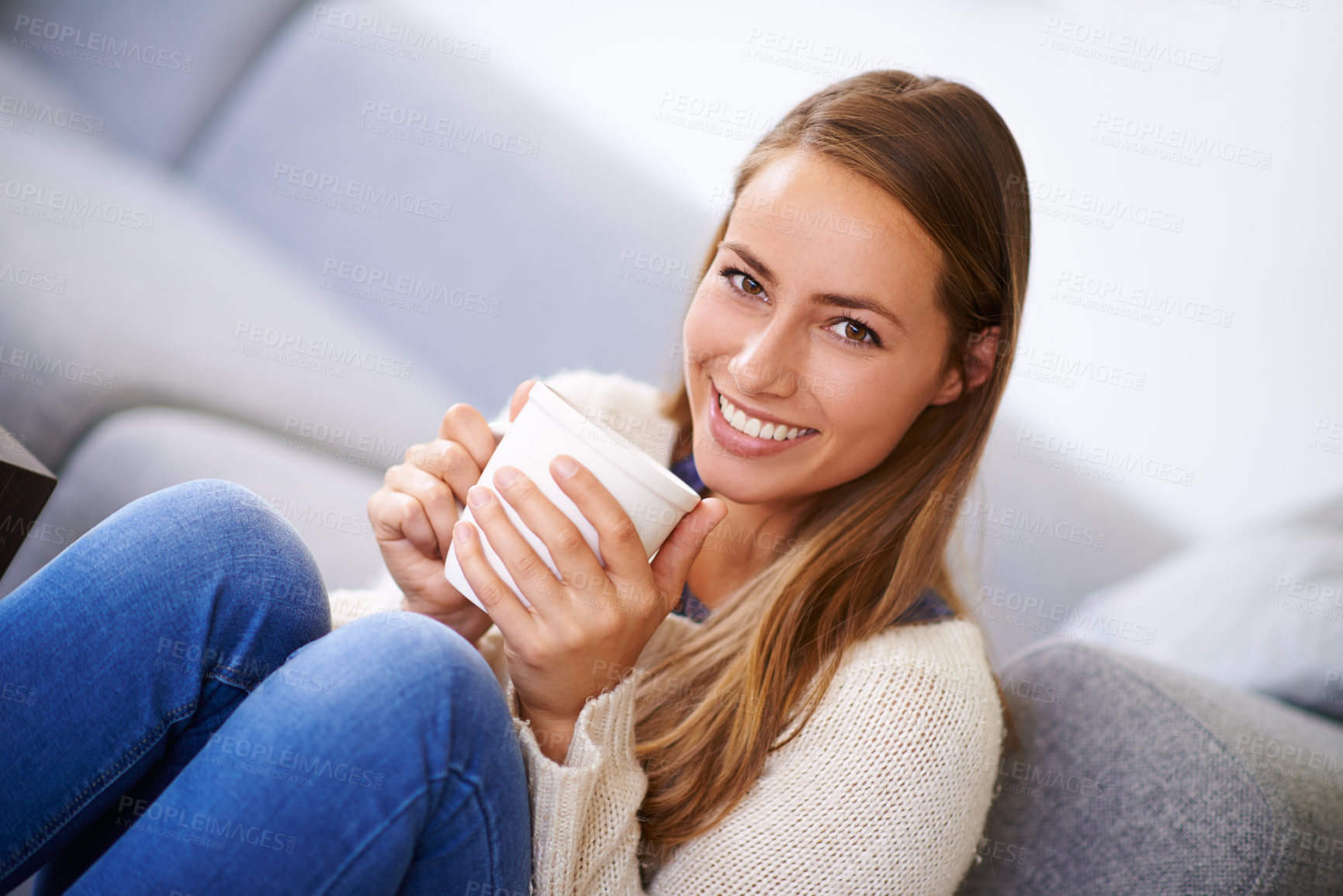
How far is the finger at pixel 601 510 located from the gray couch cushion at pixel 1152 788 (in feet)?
2.04

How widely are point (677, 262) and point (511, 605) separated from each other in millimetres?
1041

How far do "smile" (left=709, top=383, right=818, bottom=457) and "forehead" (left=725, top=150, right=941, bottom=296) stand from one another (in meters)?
0.17

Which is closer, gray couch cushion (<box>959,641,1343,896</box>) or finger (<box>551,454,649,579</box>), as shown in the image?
finger (<box>551,454,649,579</box>)

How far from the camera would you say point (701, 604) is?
1.14 metres

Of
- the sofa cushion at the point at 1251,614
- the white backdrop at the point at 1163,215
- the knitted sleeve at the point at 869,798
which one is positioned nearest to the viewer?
the knitted sleeve at the point at 869,798

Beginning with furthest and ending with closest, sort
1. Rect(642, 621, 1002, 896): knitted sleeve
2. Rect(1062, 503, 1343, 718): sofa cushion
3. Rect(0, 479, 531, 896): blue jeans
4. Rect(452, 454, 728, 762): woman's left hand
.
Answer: Rect(1062, 503, 1343, 718): sofa cushion, Rect(642, 621, 1002, 896): knitted sleeve, Rect(452, 454, 728, 762): woman's left hand, Rect(0, 479, 531, 896): blue jeans

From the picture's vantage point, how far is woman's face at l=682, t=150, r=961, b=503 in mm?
891

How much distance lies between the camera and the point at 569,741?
0.79 m

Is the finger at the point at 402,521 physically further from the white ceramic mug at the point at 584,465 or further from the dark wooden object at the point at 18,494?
the dark wooden object at the point at 18,494

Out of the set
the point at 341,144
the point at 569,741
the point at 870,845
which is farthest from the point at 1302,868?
the point at 341,144

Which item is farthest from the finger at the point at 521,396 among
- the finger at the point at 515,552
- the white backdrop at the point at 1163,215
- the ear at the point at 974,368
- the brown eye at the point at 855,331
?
the white backdrop at the point at 1163,215

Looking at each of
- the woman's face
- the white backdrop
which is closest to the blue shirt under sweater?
the woman's face

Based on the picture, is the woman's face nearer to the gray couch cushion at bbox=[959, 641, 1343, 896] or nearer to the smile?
the smile

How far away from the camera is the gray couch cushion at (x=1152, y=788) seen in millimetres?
842
